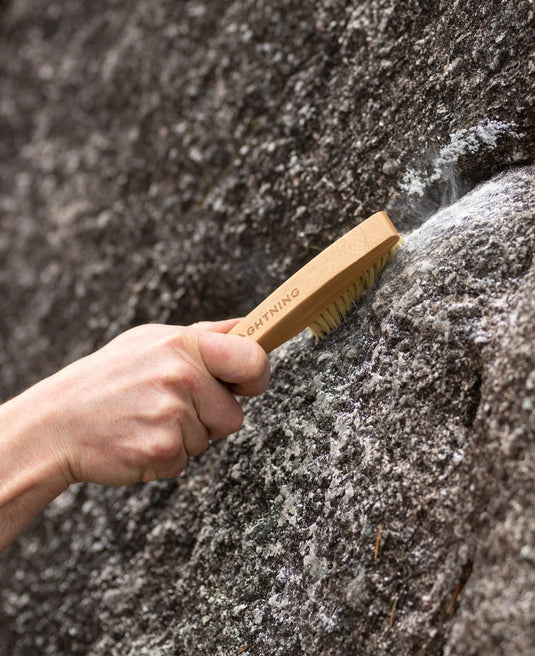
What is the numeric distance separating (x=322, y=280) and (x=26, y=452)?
0.51m

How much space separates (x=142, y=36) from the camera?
1.76 meters

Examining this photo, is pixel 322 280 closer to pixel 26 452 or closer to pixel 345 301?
pixel 345 301

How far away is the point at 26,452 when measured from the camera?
3.24 ft

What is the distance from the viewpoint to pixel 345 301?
106 centimetres

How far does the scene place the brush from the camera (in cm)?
97

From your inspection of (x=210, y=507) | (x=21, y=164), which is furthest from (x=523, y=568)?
(x=21, y=164)

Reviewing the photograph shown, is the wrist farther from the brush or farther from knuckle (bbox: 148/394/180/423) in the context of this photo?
the brush

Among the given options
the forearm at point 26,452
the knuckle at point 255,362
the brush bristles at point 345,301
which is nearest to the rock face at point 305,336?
the brush bristles at point 345,301

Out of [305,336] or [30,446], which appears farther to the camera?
[305,336]

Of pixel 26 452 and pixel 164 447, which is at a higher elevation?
pixel 26 452

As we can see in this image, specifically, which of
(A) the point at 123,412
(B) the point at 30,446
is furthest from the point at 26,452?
(A) the point at 123,412

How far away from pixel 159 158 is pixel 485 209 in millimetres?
922

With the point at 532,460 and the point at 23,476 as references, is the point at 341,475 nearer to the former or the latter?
the point at 532,460

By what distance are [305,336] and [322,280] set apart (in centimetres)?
22
